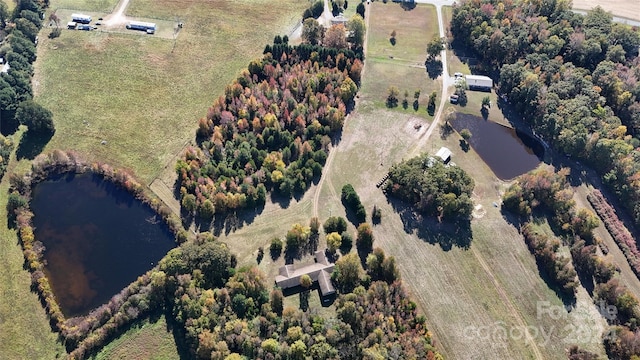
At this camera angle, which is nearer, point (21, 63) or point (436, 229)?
point (436, 229)

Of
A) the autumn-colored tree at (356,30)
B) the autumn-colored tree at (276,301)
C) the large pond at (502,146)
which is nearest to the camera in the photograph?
the autumn-colored tree at (276,301)

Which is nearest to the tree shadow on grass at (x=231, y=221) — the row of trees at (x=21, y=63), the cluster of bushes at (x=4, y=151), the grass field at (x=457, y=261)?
the grass field at (x=457, y=261)

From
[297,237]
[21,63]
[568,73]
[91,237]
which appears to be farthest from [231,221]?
[568,73]

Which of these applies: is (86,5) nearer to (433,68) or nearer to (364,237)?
(433,68)

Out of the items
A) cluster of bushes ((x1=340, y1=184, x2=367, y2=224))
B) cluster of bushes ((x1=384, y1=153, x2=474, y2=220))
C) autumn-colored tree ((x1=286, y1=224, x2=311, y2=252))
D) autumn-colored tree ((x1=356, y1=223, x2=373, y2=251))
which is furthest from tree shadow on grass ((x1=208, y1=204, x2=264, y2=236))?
cluster of bushes ((x1=384, y1=153, x2=474, y2=220))

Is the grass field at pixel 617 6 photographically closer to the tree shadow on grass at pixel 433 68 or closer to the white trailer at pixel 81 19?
the tree shadow on grass at pixel 433 68

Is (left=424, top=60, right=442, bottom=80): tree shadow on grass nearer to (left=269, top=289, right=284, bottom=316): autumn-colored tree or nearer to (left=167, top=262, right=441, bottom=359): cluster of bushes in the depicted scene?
(left=167, top=262, right=441, bottom=359): cluster of bushes

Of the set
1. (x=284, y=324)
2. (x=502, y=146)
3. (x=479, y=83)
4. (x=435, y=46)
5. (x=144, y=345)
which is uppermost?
(x=435, y=46)
